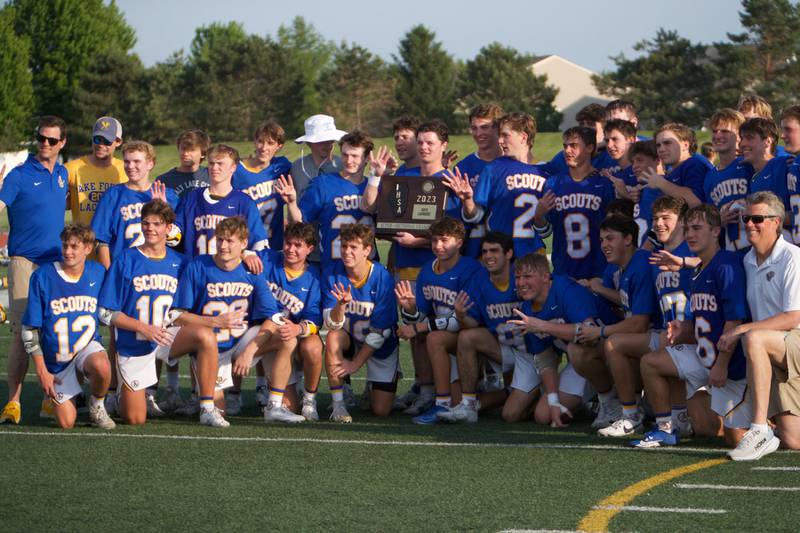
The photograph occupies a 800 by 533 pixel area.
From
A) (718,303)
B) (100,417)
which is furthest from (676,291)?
(100,417)

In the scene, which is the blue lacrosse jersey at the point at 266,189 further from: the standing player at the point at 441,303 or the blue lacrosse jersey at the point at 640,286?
the blue lacrosse jersey at the point at 640,286

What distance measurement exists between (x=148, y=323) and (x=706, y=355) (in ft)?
12.6

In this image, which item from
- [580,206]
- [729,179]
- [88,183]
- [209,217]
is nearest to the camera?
[729,179]

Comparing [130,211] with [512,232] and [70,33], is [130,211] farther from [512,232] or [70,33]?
[70,33]

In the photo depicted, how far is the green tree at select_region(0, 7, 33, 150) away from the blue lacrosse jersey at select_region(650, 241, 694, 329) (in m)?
55.1

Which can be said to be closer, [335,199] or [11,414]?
[11,414]

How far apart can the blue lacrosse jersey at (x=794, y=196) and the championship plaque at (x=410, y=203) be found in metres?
2.52

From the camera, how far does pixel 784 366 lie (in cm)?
678

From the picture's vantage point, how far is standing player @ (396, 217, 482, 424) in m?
8.32

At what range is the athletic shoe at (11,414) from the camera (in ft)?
26.6

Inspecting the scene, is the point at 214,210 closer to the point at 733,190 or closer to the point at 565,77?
the point at 733,190

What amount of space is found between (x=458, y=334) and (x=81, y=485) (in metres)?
3.16

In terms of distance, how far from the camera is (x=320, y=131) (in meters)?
9.42

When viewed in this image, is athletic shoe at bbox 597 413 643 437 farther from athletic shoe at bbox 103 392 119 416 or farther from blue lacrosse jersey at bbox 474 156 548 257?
athletic shoe at bbox 103 392 119 416
